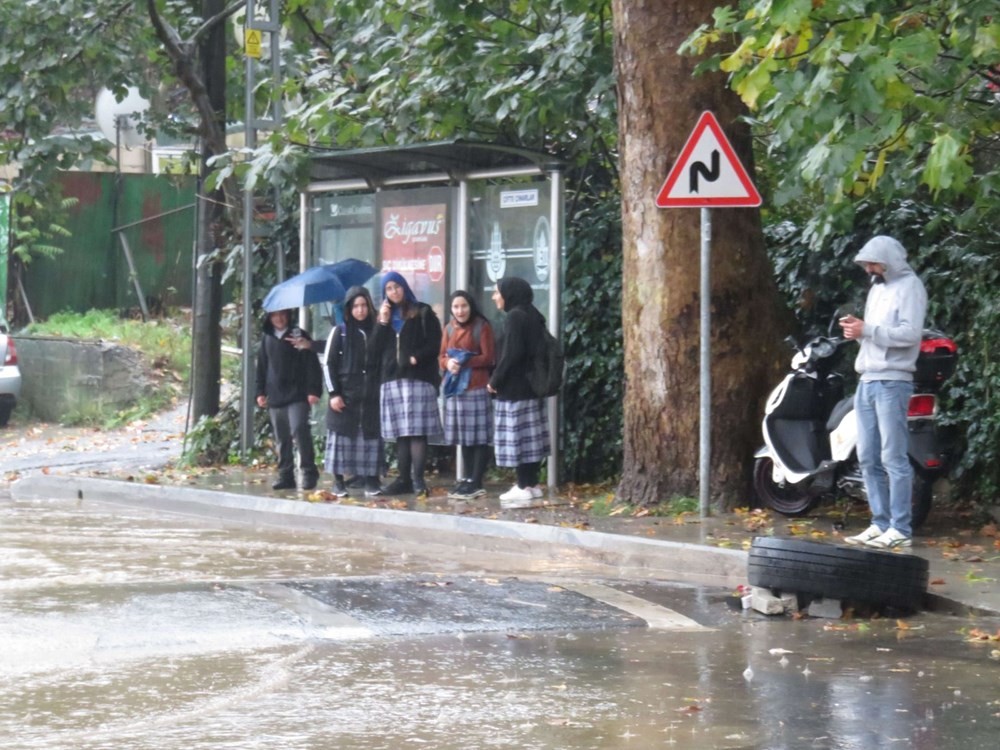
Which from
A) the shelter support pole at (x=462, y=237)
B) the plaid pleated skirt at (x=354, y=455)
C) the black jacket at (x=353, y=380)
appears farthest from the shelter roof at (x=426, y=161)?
the plaid pleated skirt at (x=354, y=455)

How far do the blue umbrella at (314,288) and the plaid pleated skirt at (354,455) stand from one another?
1187mm

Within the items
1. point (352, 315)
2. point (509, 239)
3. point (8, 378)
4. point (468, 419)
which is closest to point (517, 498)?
point (468, 419)

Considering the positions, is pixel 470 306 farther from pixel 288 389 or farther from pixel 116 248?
pixel 116 248

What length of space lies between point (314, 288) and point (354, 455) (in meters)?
1.49

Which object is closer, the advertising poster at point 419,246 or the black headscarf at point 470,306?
the black headscarf at point 470,306

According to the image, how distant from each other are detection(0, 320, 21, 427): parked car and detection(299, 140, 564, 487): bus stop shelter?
6.96 meters

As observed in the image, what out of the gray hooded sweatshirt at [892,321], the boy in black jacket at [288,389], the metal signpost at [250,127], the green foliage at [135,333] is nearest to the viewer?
the gray hooded sweatshirt at [892,321]

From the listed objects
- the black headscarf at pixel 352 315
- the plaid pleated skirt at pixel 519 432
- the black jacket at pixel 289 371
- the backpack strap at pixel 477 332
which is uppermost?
the black headscarf at pixel 352 315

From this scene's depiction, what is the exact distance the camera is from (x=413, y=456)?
45.8ft

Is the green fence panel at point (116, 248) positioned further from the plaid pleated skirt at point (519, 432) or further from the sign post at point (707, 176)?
the sign post at point (707, 176)

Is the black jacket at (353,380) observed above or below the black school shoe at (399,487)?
above

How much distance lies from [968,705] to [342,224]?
10669 mm

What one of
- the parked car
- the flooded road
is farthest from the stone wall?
the flooded road

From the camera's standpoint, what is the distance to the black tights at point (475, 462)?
13570 millimetres
